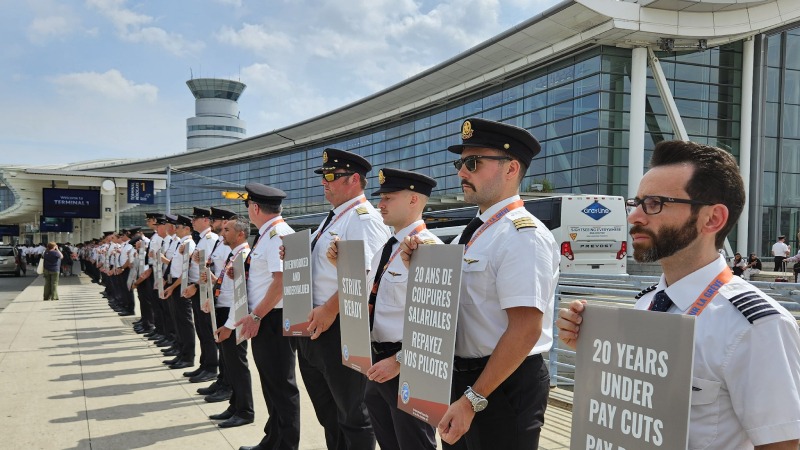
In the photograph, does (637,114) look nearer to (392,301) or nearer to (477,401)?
(392,301)

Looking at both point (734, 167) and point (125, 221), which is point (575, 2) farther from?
point (125, 221)

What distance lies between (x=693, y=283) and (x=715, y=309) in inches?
5.4

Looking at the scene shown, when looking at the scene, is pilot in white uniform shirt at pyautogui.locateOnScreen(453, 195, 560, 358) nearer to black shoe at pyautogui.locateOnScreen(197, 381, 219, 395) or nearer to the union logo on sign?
black shoe at pyautogui.locateOnScreen(197, 381, 219, 395)

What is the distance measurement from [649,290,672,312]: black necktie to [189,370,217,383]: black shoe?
6831mm

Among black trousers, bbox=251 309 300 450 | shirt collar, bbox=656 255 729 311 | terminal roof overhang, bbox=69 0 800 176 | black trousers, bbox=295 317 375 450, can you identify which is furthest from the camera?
terminal roof overhang, bbox=69 0 800 176

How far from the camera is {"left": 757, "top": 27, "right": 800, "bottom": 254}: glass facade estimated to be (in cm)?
2809

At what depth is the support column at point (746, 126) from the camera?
27.5m

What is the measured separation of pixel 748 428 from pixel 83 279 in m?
34.4

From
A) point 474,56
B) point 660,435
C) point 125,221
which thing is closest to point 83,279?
point 474,56

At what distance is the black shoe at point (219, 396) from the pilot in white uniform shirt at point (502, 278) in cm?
477

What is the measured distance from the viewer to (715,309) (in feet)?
5.41

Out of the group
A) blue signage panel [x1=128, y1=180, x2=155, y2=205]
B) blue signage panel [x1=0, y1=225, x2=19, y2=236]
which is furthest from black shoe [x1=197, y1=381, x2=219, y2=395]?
blue signage panel [x1=0, y1=225, x2=19, y2=236]

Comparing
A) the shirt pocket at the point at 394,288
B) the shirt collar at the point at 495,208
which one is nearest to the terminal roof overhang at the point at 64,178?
the shirt pocket at the point at 394,288

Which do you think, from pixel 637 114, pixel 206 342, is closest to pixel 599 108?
pixel 637 114
